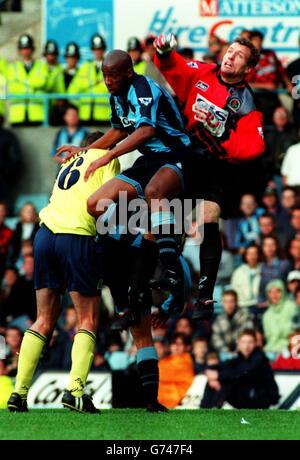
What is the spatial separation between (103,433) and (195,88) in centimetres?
342

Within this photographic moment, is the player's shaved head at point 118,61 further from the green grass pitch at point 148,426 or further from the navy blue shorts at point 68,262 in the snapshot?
the green grass pitch at point 148,426

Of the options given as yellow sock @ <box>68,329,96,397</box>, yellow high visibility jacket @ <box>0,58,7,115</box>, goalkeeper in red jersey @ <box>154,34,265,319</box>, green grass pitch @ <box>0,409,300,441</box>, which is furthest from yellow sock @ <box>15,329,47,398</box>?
yellow high visibility jacket @ <box>0,58,7,115</box>

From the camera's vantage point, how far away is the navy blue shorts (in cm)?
1102

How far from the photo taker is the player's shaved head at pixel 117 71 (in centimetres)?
1090

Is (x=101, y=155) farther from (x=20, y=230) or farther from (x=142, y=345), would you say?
(x=20, y=230)

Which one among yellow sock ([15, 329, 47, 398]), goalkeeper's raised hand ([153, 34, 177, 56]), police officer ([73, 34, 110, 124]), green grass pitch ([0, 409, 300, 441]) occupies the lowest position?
green grass pitch ([0, 409, 300, 441])

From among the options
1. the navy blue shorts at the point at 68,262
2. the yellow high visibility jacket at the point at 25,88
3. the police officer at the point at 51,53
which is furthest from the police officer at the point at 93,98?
the navy blue shorts at the point at 68,262

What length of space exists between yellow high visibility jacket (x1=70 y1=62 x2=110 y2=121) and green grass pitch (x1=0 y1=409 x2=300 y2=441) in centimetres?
832

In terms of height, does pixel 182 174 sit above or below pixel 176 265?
above

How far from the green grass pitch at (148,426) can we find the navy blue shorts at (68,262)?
1.08m

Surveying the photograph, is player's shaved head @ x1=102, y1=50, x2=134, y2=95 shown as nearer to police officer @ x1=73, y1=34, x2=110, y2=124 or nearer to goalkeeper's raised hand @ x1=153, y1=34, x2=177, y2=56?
goalkeeper's raised hand @ x1=153, y1=34, x2=177, y2=56

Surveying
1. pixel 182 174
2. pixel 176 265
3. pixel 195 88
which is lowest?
pixel 176 265

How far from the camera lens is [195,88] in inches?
448
